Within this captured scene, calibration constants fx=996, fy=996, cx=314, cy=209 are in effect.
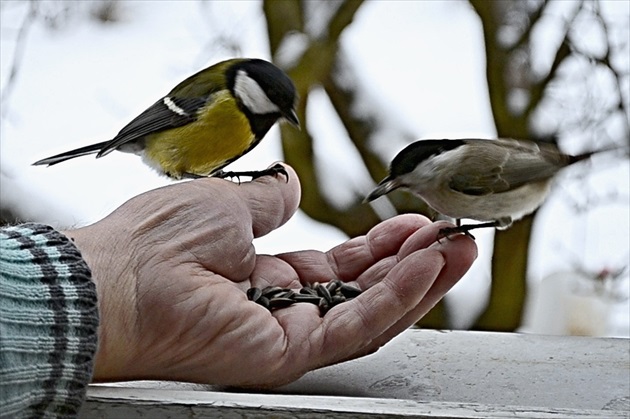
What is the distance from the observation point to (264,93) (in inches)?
64.8

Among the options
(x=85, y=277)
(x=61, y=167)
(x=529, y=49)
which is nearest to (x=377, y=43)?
(x=529, y=49)

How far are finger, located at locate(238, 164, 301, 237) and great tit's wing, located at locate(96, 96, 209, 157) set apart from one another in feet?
1.17

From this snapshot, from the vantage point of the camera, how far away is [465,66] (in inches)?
106

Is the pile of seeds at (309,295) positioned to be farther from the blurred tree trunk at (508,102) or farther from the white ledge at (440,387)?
the blurred tree trunk at (508,102)

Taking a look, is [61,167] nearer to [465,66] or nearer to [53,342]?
[465,66]

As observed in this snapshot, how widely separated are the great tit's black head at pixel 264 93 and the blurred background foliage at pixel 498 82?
2.44ft

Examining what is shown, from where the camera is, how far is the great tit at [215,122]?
165 centimetres

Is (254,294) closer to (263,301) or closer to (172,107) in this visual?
(263,301)

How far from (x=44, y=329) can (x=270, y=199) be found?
0.50m

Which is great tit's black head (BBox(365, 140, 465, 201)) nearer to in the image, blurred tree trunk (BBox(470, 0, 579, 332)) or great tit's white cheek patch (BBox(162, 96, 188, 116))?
great tit's white cheek patch (BBox(162, 96, 188, 116))

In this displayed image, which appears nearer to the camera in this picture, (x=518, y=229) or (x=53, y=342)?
(x=53, y=342)

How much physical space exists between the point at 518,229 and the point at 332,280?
1.38 metres

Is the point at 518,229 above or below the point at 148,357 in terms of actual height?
below

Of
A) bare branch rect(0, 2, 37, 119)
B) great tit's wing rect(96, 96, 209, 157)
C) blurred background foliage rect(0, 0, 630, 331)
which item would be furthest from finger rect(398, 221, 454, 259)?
bare branch rect(0, 2, 37, 119)
